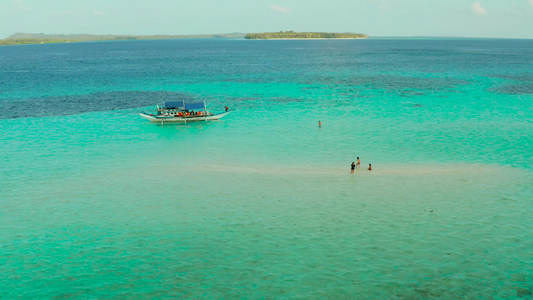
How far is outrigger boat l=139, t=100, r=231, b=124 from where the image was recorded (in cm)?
6800

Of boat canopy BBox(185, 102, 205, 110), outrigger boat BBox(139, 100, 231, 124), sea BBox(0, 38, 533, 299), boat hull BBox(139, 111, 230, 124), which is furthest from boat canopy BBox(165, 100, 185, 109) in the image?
sea BBox(0, 38, 533, 299)

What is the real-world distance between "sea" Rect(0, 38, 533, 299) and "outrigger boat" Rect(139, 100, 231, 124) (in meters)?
1.52

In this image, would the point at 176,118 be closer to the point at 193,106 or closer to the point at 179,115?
the point at 179,115

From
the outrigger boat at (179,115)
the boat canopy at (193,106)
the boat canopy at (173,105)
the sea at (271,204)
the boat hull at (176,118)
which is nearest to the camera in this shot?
the sea at (271,204)

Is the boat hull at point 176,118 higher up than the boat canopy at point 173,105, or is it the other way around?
the boat canopy at point 173,105

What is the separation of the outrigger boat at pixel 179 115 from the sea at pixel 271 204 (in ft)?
4.98

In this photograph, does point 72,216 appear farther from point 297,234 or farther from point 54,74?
point 54,74

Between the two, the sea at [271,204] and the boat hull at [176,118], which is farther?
the boat hull at [176,118]

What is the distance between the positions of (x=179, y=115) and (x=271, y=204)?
36318mm

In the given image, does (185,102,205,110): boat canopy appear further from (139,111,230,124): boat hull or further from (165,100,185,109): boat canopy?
(165,100,185,109): boat canopy

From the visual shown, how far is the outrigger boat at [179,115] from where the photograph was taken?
68.0 m

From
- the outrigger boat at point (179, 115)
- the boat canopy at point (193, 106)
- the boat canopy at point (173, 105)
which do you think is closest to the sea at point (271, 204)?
the outrigger boat at point (179, 115)

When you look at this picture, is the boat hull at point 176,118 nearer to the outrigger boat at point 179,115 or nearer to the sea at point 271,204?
the outrigger boat at point 179,115

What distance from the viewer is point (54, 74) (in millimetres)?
140500
